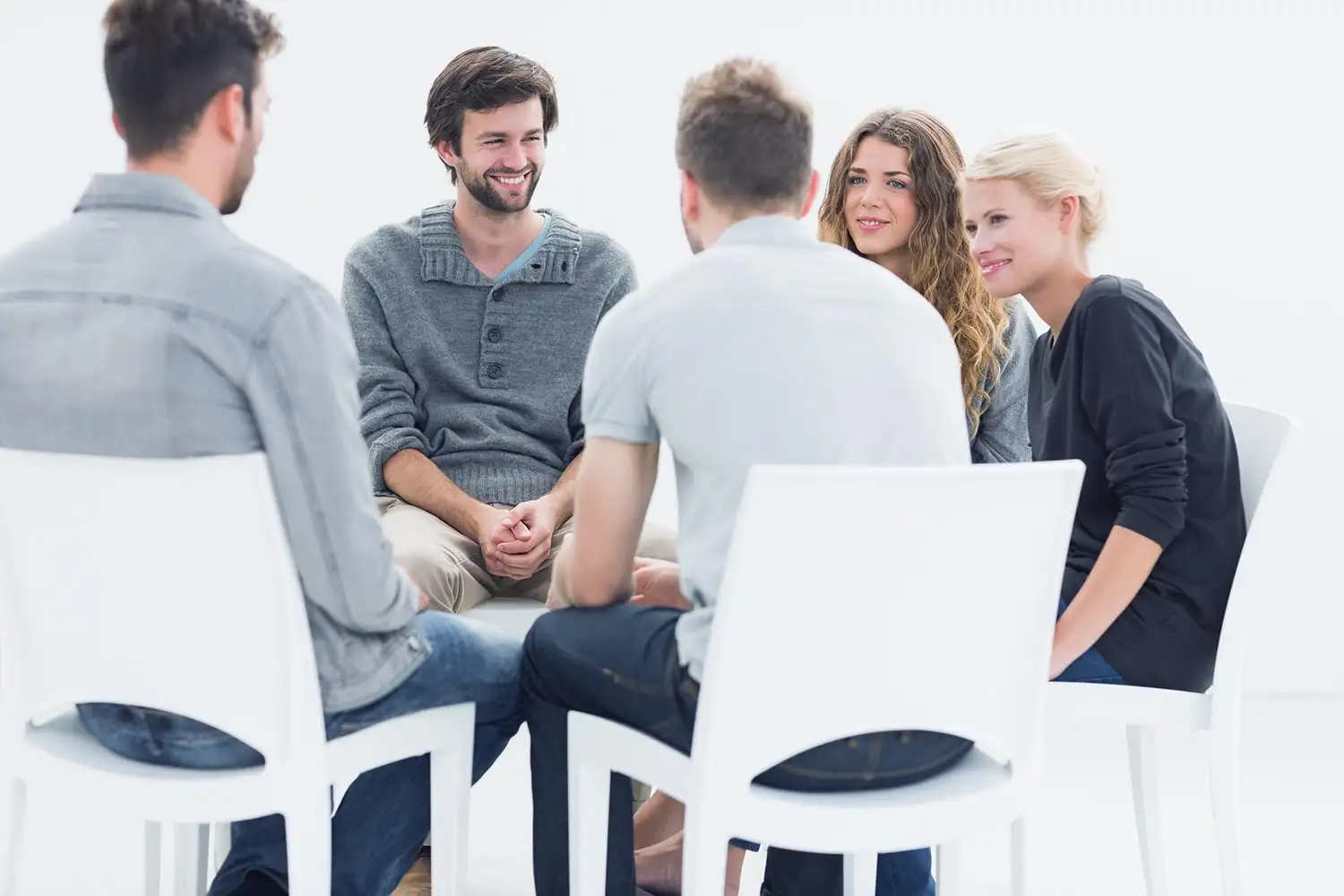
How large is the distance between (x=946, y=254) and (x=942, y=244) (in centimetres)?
2

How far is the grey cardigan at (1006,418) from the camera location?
2.53m

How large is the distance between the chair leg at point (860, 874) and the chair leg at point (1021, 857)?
6.8 inches

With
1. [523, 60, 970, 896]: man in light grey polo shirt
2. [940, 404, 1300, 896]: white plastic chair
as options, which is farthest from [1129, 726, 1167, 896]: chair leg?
[523, 60, 970, 896]: man in light grey polo shirt

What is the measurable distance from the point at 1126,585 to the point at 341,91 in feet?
8.20

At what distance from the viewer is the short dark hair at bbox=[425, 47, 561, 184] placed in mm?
2570

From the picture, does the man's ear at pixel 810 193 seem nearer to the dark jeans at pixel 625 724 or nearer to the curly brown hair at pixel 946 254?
the dark jeans at pixel 625 724

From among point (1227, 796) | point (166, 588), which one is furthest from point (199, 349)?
point (1227, 796)

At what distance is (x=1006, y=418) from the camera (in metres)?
2.54

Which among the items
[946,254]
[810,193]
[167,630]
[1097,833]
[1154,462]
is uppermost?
[810,193]

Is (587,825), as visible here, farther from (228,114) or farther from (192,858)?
(228,114)

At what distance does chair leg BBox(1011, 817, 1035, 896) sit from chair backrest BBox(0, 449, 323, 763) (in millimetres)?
835

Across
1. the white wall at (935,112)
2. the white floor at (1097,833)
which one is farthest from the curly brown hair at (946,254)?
the white wall at (935,112)

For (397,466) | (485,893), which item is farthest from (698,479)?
(485,893)

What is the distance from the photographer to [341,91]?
3.62 m
